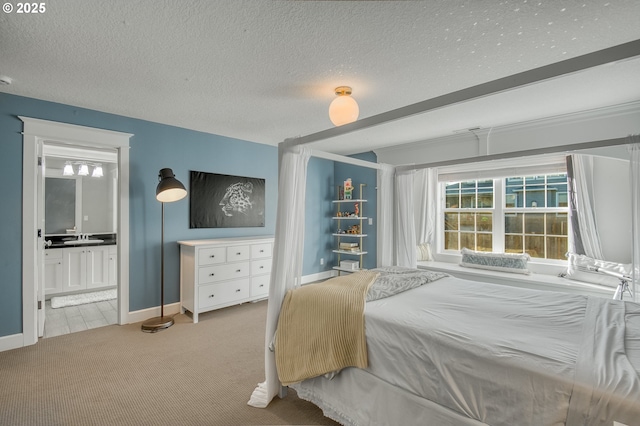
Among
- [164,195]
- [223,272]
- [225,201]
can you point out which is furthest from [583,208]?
[164,195]

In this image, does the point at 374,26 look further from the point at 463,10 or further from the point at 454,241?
the point at 454,241

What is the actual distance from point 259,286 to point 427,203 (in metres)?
2.78

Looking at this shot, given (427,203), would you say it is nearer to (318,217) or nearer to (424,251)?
(424,251)

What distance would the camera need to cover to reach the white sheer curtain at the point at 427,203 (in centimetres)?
454

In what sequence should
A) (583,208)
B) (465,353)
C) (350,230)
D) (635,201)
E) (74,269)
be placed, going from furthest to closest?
1. (350,230)
2. (74,269)
3. (583,208)
4. (635,201)
5. (465,353)

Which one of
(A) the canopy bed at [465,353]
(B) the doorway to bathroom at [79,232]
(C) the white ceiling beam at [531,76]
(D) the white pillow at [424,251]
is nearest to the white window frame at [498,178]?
(D) the white pillow at [424,251]

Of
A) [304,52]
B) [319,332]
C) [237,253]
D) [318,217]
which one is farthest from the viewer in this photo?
[318,217]

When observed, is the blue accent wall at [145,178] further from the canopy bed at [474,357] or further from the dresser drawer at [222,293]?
the canopy bed at [474,357]

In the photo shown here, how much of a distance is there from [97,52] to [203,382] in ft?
8.30

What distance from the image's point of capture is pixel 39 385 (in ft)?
7.39

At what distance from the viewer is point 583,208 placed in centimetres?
325

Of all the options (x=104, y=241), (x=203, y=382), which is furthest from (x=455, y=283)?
(x=104, y=241)

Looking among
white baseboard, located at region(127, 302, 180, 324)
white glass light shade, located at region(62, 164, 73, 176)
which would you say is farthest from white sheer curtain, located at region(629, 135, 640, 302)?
white glass light shade, located at region(62, 164, 73, 176)

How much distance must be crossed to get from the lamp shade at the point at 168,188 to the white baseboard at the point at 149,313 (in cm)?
141
